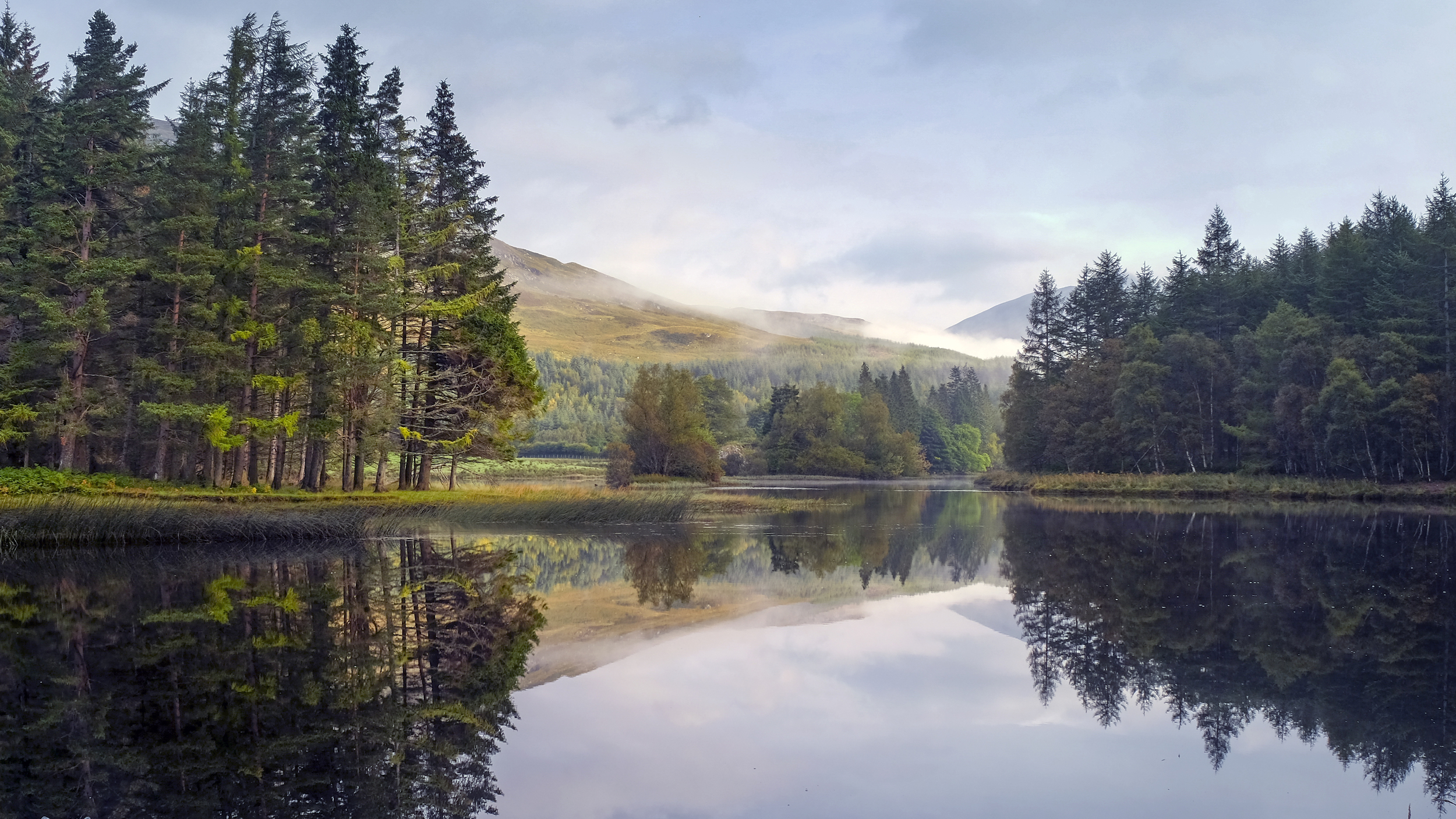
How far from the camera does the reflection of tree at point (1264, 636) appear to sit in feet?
32.1

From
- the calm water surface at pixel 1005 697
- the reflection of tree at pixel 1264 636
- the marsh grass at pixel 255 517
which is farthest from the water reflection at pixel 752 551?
the reflection of tree at pixel 1264 636

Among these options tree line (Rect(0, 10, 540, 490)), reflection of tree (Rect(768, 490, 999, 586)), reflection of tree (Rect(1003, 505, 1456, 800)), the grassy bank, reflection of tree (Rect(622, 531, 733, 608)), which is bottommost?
reflection of tree (Rect(622, 531, 733, 608))

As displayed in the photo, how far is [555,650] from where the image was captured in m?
13.5

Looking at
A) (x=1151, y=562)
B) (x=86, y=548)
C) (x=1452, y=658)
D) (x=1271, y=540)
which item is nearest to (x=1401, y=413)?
(x=1271, y=540)

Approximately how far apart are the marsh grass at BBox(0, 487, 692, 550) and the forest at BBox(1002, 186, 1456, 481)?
4409cm

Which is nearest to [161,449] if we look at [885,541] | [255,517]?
[255,517]

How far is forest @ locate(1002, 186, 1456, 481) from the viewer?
54312 millimetres

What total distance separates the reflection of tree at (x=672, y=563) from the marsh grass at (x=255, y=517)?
495 cm

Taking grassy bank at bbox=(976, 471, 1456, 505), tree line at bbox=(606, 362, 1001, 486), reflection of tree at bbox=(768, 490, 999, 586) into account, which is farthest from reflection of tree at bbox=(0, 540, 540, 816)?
tree line at bbox=(606, 362, 1001, 486)

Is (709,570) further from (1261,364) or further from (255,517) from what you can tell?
(1261,364)

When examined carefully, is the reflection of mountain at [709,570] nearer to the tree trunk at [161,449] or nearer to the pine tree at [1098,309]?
the tree trunk at [161,449]

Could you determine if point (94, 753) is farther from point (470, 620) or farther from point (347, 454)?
point (347, 454)

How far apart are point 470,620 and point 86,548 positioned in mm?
16874

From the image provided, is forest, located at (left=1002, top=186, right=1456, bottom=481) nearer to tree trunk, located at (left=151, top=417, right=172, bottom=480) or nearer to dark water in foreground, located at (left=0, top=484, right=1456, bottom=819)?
dark water in foreground, located at (left=0, top=484, right=1456, bottom=819)
